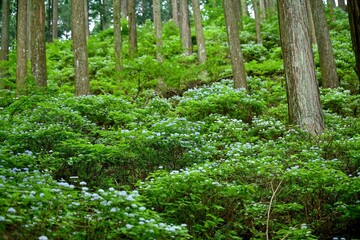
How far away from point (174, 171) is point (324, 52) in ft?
34.3

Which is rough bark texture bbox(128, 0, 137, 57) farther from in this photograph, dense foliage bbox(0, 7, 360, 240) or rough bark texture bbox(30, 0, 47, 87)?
rough bark texture bbox(30, 0, 47, 87)

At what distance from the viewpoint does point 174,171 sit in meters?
4.56

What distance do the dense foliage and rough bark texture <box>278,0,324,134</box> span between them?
0.45 metres

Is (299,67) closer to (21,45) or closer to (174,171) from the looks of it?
(174,171)

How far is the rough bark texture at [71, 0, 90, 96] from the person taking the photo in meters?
11.9

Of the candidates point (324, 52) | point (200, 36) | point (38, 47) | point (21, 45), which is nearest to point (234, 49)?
point (324, 52)

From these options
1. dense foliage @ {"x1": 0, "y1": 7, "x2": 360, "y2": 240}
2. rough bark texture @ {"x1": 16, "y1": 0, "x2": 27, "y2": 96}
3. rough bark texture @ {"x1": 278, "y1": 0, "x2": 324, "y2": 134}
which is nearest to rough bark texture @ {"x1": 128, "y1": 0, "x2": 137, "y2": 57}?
rough bark texture @ {"x1": 16, "y1": 0, "x2": 27, "y2": 96}

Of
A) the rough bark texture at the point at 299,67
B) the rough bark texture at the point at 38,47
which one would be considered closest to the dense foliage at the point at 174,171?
the rough bark texture at the point at 299,67

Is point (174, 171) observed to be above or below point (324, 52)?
below

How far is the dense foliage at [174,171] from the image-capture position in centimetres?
310

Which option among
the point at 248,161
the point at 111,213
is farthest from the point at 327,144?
the point at 111,213

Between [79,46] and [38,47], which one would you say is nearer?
[38,47]

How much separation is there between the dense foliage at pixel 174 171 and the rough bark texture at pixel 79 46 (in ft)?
4.67

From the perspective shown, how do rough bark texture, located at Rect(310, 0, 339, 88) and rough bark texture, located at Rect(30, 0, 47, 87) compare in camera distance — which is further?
rough bark texture, located at Rect(310, 0, 339, 88)
